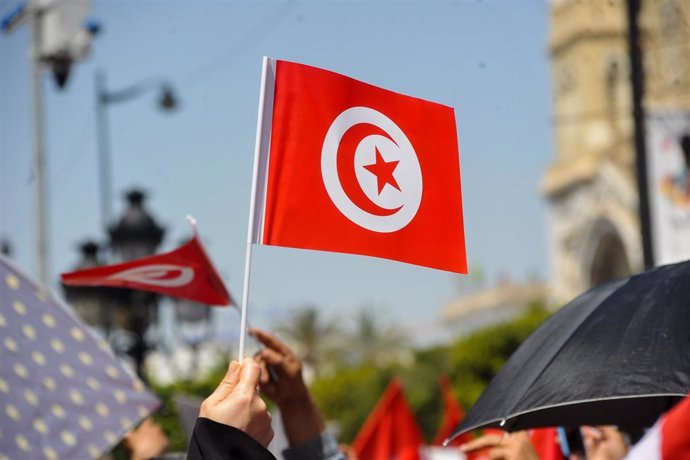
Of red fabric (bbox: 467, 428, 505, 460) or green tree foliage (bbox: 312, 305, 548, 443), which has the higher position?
red fabric (bbox: 467, 428, 505, 460)

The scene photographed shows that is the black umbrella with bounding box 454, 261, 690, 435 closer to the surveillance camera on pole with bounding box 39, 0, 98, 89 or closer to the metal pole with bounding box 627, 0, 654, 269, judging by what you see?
the metal pole with bounding box 627, 0, 654, 269

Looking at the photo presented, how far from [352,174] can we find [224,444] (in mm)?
1119

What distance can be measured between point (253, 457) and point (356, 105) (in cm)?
129

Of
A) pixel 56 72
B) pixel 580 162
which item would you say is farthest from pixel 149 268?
A: pixel 580 162

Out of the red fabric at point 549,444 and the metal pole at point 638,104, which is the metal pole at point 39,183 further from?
the red fabric at point 549,444

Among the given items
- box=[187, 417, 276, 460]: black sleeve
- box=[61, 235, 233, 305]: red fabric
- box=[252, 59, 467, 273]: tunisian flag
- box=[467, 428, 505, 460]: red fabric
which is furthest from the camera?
box=[61, 235, 233, 305]: red fabric

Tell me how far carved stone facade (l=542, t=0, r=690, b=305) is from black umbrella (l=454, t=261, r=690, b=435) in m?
48.5

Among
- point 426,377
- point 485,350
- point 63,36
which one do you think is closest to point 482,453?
point 63,36

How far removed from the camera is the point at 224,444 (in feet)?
8.83

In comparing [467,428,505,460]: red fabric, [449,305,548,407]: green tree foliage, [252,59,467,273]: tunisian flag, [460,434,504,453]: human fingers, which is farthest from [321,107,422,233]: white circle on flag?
[449,305,548,407]: green tree foliage

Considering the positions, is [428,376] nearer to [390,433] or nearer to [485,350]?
[485,350]

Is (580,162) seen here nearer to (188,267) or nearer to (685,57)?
(685,57)

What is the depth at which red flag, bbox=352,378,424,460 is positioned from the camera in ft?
32.0

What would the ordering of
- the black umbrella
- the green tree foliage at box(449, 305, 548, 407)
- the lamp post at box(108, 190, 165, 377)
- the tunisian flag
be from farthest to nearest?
the green tree foliage at box(449, 305, 548, 407) < the lamp post at box(108, 190, 165, 377) < the black umbrella < the tunisian flag
